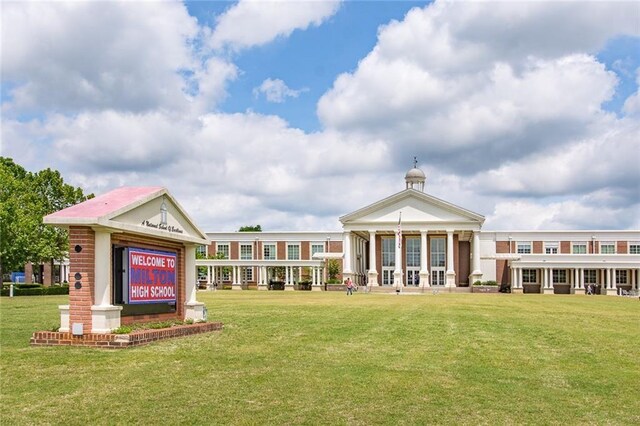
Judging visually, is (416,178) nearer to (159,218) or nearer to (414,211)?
(414,211)

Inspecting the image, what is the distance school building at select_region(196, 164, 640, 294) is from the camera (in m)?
71.6

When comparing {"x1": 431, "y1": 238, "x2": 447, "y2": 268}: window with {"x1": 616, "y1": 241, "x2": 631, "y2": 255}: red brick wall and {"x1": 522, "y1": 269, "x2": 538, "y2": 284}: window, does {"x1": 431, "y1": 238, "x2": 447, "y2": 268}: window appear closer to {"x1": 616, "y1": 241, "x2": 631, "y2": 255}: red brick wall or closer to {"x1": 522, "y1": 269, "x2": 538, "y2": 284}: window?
{"x1": 522, "y1": 269, "x2": 538, "y2": 284}: window

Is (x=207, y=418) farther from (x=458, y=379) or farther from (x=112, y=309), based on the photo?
(x=112, y=309)

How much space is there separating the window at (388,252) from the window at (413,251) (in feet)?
5.83

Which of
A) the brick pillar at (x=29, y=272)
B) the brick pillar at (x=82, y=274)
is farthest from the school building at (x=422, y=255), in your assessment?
the brick pillar at (x=82, y=274)

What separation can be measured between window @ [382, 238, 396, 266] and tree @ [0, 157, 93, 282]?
118 ft

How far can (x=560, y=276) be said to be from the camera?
74.0m

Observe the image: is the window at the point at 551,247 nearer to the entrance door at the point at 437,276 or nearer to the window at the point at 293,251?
the entrance door at the point at 437,276

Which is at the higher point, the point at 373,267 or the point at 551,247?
the point at 551,247

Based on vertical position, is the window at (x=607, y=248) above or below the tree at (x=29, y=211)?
below

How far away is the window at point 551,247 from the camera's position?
262 feet

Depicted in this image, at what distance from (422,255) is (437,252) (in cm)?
610

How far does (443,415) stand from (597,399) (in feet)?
8.48

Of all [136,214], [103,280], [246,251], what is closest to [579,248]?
[246,251]
